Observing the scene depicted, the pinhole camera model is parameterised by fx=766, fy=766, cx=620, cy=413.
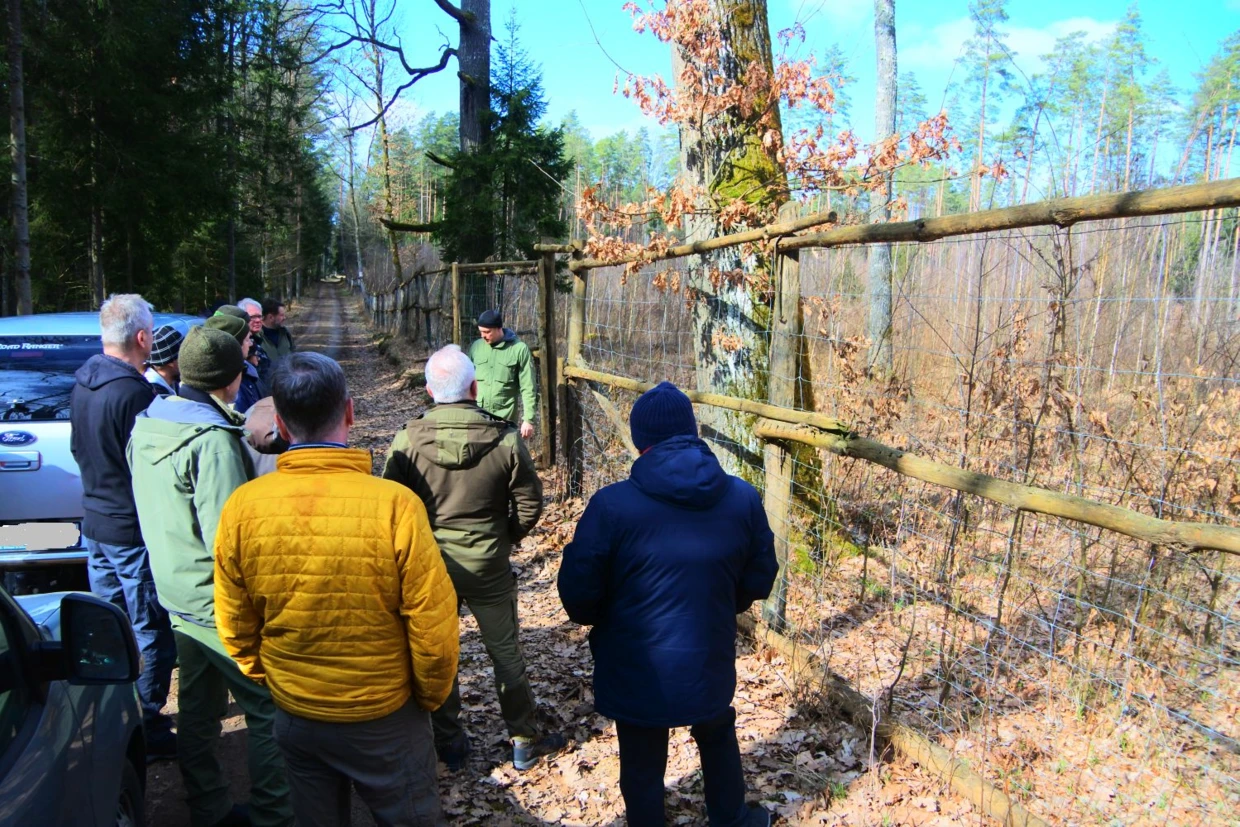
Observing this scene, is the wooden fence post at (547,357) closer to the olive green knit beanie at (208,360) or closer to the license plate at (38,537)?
the license plate at (38,537)

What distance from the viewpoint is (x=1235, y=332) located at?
414cm

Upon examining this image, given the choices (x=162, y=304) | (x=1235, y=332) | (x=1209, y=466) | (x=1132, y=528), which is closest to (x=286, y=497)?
(x=1132, y=528)

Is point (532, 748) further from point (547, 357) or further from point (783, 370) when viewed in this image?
point (547, 357)

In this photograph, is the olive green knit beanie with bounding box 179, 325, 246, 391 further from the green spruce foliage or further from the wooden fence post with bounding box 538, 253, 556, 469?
the green spruce foliage

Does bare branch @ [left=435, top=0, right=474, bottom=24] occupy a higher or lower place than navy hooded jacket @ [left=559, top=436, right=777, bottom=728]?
higher

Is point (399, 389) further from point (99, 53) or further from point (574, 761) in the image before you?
point (574, 761)

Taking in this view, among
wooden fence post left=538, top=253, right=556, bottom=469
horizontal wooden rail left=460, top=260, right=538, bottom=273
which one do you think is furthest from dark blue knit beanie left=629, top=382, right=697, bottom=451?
horizontal wooden rail left=460, top=260, right=538, bottom=273

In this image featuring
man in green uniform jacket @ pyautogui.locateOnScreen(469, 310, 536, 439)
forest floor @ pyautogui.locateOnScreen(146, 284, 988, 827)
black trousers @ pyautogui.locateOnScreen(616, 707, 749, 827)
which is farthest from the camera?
man in green uniform jacket @ pyautogui.locateOnScreen(469, 310, 536, 439)

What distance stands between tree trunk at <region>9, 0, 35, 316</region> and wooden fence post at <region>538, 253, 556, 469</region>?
7930 millimetres

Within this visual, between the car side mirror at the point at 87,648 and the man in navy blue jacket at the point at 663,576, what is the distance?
1.24m

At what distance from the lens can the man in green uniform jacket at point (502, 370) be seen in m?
7.09

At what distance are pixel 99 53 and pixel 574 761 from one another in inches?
603

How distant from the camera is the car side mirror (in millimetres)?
1935

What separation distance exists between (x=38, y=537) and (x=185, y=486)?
247 cm
